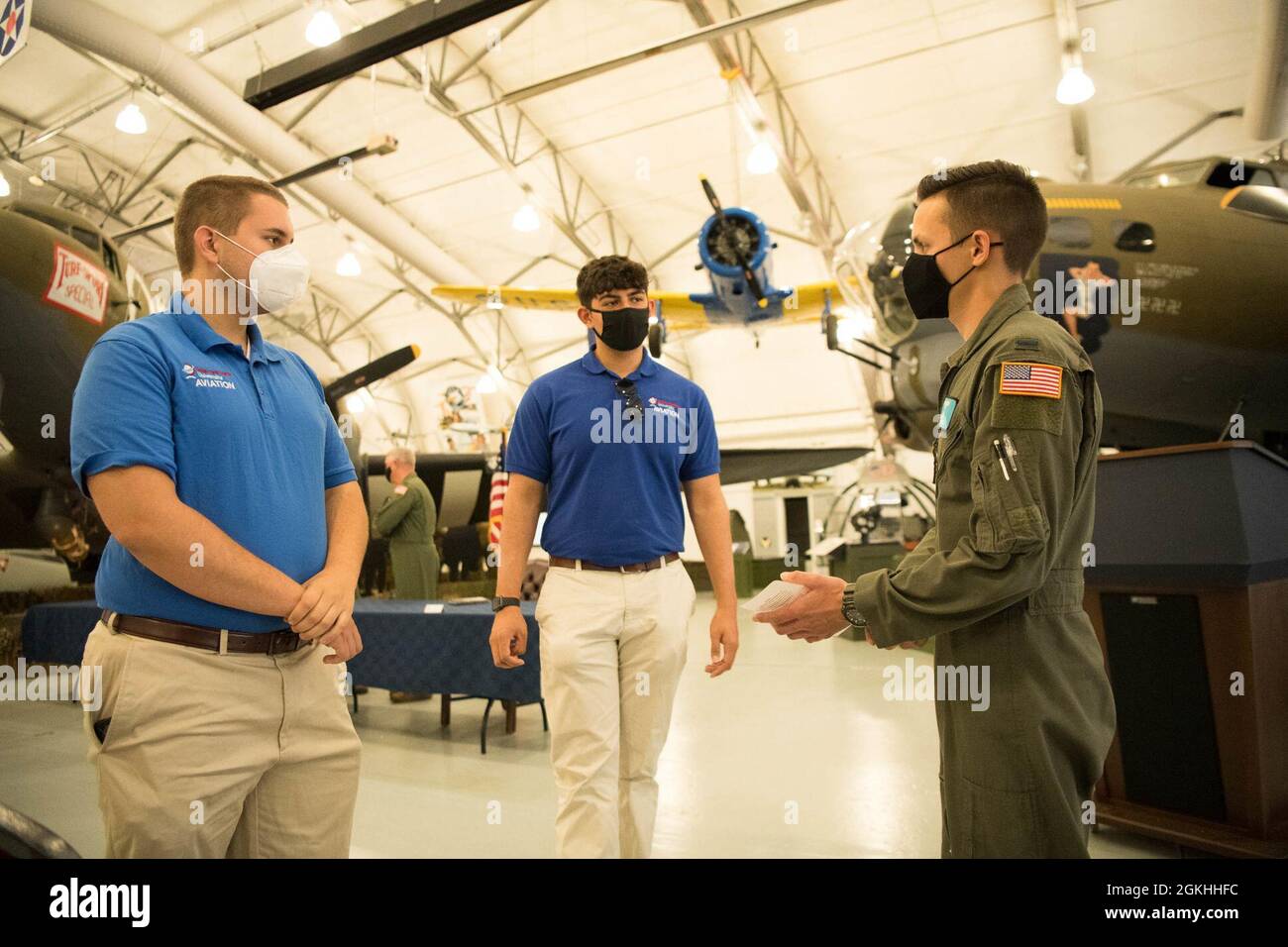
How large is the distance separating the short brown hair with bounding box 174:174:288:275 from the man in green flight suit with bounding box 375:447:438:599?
4.46m

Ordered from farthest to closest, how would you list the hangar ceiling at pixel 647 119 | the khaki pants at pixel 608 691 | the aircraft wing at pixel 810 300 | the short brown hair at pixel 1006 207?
the hangar ceiling at pixel 647 119 < the aircraft wing at pixel 810 300 < the khaki pants at pixel 608 691 < the short brown hair at pixel 1006 207

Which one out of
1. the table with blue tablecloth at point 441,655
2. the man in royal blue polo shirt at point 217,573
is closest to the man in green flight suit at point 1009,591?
the man in royal blue polo shirt at point 217,573

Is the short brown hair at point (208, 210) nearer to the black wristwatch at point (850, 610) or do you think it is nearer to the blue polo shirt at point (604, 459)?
the blue polo shirt at point (604, 459)

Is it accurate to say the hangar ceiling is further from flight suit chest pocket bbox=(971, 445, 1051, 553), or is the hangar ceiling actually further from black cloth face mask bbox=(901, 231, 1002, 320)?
flight suit chest pocket bbox=(971, 445, 1051, 553)

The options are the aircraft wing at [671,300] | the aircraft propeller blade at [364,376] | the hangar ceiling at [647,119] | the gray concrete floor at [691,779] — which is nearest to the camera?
the gray concrete floor at [691,779]

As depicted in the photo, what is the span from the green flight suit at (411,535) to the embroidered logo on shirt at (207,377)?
4.50 m

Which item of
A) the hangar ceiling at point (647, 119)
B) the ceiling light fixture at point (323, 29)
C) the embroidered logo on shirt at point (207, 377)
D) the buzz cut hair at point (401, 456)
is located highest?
the hangar ceiling at point (647, 119)

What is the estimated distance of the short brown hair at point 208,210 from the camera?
56.7 inches

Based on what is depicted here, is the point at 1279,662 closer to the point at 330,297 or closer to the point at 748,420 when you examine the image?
the point at 748,420

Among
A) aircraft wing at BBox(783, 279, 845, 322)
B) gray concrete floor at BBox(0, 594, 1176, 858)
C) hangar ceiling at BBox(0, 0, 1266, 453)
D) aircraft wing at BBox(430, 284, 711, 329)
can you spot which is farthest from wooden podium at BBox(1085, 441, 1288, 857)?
aircraft wing at BBox(430, 284, 711, 329)

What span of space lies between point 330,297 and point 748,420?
12.7 m

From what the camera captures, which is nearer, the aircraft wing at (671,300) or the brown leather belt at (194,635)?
the brown leather belt at (194,635)

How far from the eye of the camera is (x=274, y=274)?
1492 millimetres

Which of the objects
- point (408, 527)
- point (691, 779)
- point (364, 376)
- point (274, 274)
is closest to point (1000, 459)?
point (274, 274)
